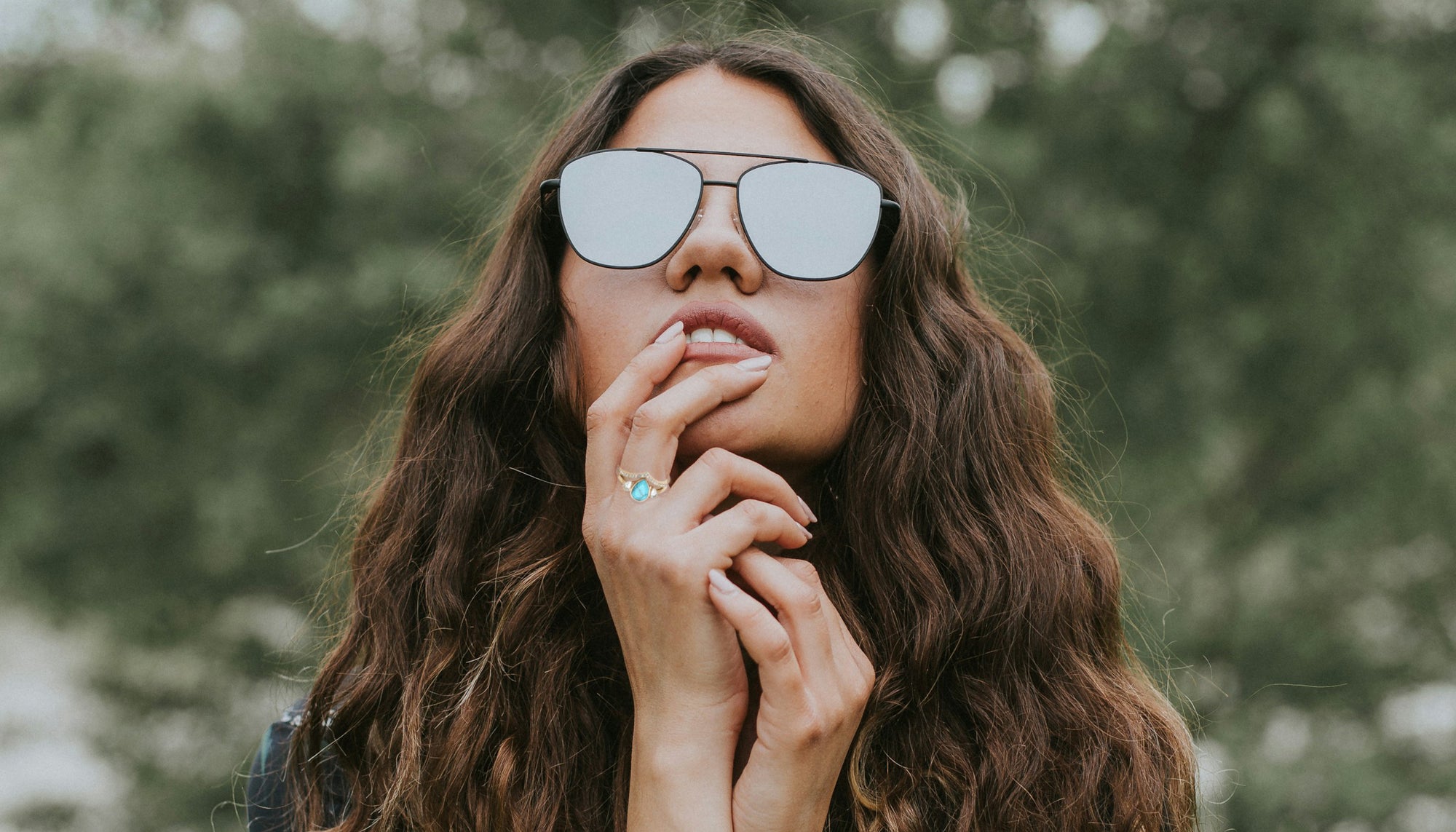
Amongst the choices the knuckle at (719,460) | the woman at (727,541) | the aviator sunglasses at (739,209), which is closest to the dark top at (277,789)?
the woman at (727,541)

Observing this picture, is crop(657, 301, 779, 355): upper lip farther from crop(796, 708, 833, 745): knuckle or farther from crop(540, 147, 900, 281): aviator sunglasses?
crop(796, 708, 833, 745): knuckle

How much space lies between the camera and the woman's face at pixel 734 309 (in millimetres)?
1742

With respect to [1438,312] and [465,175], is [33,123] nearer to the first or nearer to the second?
[465,175]

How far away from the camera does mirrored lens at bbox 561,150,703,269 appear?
1784 millimetres

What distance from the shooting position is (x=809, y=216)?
1.80 metres

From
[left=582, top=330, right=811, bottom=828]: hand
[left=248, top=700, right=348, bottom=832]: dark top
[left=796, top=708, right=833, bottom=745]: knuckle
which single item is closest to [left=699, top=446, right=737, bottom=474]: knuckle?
[left=582, top=330, right=811, bottom=828]: hand

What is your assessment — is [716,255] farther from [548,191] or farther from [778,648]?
[778,648]

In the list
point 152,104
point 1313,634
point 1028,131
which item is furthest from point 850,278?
point 152,104

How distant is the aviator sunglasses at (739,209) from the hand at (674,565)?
0.24m

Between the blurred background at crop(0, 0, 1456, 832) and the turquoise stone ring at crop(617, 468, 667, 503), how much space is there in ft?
11.1

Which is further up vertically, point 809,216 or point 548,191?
point 548,191

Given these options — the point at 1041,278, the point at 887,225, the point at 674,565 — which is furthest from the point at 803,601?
the point at 1041,278

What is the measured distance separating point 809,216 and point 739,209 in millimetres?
120

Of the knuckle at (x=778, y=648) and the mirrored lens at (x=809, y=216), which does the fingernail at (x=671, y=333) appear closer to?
the mirrored lens at (x=809, y=216)
